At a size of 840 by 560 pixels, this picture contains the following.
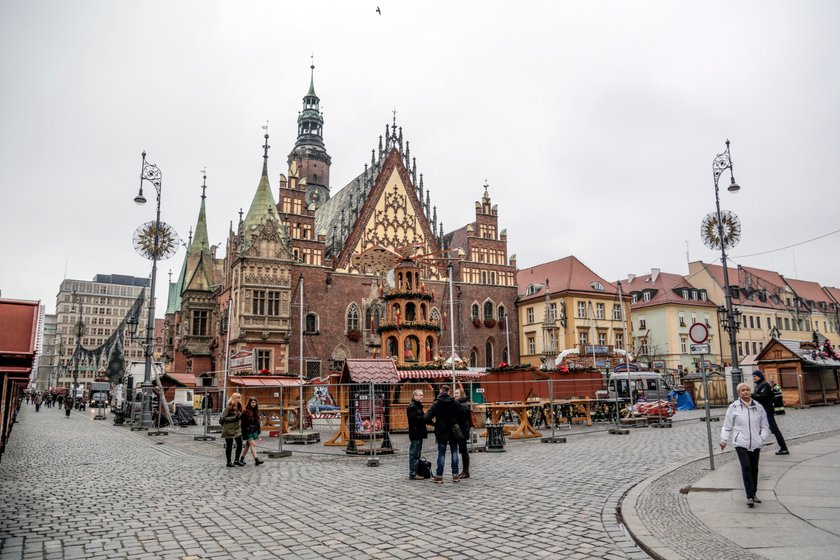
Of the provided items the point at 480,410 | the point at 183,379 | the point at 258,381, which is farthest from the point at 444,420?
the point at 183,379

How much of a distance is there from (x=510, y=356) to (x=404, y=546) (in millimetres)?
46517

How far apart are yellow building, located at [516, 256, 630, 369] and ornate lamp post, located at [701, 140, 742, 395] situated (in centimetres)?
2388

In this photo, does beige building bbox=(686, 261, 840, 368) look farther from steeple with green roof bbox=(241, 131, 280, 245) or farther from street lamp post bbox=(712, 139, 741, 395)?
steeple with green roof bbox=(241, 131, 280, 245)

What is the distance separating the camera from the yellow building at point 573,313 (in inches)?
2080

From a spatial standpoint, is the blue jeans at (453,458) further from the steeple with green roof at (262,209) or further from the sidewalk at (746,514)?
the steeple with green roof at (262,209)

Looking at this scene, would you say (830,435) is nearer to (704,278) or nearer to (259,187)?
(259,187)

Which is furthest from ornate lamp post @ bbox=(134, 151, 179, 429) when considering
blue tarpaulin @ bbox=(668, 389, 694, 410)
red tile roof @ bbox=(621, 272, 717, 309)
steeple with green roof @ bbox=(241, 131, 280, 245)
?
red tile roof @ bbox=(621, 272, 717, 309)

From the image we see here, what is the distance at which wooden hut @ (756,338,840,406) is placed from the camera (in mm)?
29938

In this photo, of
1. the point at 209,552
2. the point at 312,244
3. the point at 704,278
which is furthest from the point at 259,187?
the point at 704,278

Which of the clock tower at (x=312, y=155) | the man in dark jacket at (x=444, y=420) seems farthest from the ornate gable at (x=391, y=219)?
the man in dark jacket at (x=444, y=420)

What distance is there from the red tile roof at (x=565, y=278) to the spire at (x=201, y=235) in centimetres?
3074

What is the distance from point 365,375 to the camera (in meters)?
18.3

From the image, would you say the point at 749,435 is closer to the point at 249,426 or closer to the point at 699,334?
the point at 699,334

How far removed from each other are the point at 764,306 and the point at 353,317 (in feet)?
152
